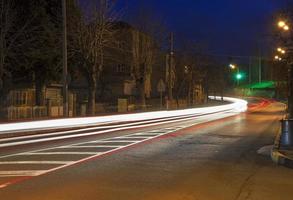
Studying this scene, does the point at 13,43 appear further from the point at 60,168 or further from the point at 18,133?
the point at 60,168

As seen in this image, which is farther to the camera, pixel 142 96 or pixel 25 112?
pixel 142 96

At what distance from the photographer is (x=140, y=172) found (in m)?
14.7

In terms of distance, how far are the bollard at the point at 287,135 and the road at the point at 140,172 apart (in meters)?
0.69

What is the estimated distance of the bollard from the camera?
18.8 m

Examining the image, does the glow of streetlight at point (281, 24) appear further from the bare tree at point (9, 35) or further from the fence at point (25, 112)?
the fence at point (25, 112)

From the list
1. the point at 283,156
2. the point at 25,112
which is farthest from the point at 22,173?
the point at 25,112

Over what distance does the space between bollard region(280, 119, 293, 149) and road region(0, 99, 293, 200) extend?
27.1 inches

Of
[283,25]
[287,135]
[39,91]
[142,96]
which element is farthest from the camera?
[142,96]

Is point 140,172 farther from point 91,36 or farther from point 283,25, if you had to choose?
point 91,36

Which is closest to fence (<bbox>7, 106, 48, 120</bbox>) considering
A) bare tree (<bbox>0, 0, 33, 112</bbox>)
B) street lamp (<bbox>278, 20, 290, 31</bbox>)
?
bare tree (<bbox>0, 0, 33, 112</bbox>)

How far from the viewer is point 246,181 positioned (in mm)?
13672

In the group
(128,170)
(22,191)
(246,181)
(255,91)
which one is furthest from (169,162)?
(255,91)

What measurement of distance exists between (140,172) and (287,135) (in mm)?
6126

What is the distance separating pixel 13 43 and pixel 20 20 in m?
2.35
